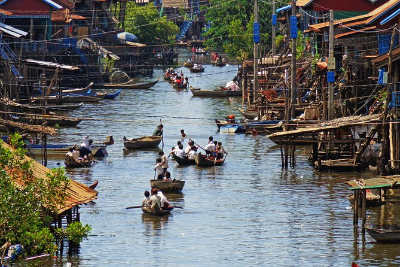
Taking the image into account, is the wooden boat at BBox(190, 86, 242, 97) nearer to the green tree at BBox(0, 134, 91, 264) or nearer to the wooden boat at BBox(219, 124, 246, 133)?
the wooden boat at BBox(219, 124, 246, 133)

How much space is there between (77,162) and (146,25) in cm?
6925

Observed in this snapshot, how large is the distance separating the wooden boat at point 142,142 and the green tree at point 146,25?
6048 cm

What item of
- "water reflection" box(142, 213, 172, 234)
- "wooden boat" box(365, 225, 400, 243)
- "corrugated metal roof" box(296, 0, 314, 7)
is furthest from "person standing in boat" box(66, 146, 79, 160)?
"wooden boat" box(365, 225, 400, 243)

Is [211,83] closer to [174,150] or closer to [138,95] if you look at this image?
[138,95]

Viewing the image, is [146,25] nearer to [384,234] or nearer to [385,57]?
[385,57]

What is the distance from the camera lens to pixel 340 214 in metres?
32.2

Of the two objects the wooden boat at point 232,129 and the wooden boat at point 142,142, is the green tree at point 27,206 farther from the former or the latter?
the wooden boat at point 232,129

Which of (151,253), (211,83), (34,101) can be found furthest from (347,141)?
(211,83)

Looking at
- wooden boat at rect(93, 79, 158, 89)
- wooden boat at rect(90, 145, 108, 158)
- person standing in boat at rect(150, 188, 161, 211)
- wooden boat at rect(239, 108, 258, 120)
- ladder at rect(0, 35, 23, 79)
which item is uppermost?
ladder at rect(0, 35, 23, 79)

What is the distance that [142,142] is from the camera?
48531mm

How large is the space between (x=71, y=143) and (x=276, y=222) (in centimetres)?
2118

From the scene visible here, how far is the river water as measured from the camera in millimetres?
27062

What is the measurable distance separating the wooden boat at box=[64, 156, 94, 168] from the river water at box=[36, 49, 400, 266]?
0.53 meters

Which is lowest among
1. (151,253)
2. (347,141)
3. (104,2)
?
(151,253)
